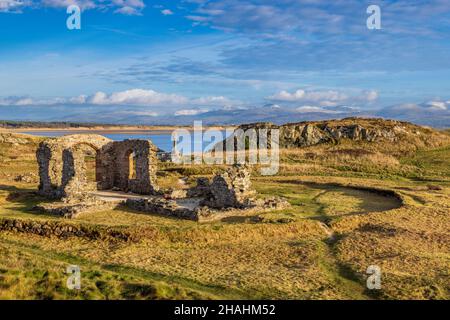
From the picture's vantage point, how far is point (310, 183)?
117 ft

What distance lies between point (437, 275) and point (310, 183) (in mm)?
20476

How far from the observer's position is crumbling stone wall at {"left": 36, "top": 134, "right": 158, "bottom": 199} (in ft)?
91.5

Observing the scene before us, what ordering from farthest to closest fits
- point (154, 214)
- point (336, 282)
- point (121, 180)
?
point (121, 180) < point (154, 214) < point (336, 282)

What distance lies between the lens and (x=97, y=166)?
32219 millimetres

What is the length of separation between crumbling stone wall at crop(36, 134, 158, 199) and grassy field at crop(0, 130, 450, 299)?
192 centimetres

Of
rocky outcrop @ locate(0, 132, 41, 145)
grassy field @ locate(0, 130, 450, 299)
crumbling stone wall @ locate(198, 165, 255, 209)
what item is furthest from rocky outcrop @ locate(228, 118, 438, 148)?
crumbling stone wall @ locate(198, 165, 255, 209)

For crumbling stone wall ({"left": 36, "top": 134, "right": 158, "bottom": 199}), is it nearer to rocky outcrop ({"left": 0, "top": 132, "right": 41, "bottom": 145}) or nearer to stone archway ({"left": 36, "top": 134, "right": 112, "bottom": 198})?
stone archway ({"left": 36, "top": 134, "right": 112, "bottom": 198})

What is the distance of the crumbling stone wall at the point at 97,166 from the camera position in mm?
27875

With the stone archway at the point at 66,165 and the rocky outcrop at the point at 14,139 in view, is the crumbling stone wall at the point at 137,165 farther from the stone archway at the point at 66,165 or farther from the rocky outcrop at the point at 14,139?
the rocky outcrop at the point at 14,139

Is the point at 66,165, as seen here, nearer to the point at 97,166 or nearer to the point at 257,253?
the point at 97,166

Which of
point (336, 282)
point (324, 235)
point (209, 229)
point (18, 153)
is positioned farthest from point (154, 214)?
point (18, 153)

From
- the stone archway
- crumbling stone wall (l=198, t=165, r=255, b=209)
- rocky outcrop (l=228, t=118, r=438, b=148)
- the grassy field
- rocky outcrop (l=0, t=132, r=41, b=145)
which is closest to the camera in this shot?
the grassy field

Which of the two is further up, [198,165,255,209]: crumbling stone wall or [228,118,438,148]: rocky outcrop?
[228,118,438,148]: rocky outcrop
